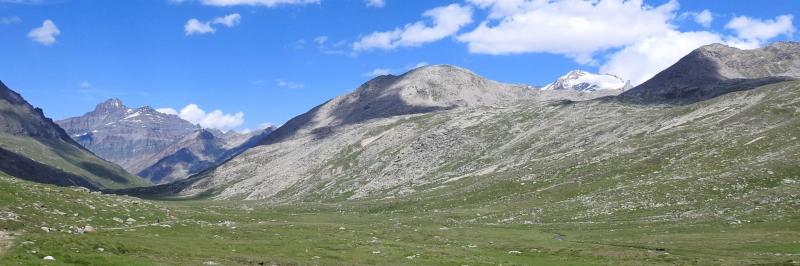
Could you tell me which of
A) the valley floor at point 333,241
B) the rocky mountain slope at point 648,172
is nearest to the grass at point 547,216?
the valley floor at point 333,241

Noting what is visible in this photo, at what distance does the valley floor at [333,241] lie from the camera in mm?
47688

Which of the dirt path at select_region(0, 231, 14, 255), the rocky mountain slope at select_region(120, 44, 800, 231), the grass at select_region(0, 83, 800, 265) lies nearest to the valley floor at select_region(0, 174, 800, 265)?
the grass at select_region(0, 83, 800, 265)

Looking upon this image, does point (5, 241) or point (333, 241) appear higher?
point (5, 241)

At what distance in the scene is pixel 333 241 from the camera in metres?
69.2

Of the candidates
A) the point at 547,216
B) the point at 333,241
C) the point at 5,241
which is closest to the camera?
the point at 5,241

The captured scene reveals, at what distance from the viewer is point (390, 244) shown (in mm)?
69188

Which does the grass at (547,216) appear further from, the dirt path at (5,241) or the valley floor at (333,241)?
the dirt path at (5,241)

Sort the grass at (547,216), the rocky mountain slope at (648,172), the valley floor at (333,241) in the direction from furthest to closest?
the rocky mountain slope at (648,172) → the grass at (547,216) → the valley floor at (333,241)

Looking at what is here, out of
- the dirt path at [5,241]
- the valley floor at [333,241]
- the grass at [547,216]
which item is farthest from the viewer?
the grass at [547,216]

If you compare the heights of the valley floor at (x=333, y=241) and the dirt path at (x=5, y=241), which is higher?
the dirt path at (x=5, y=241)

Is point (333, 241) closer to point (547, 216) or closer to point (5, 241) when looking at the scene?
point (5, 241)

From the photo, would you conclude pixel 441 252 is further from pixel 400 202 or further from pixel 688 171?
→ pixel 400 202

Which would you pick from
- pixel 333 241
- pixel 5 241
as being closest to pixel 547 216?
pixel 333 241

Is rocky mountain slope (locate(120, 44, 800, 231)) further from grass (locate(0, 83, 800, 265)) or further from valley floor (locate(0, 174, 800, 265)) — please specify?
valley floor (locate(0, 174, 800, 265))
